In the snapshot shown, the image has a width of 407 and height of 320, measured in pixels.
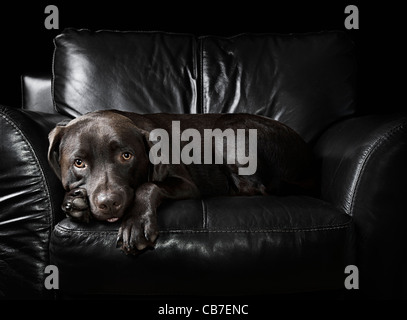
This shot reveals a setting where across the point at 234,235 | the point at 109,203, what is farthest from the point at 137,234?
the point at 234,235

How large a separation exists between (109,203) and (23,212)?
48 cm

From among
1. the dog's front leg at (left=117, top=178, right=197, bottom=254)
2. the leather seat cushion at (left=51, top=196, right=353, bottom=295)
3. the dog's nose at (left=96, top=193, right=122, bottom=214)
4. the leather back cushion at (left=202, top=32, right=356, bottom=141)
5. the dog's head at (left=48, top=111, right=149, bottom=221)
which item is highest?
the leather back cushion at (left=202, top=32, right=356, bottom=141)

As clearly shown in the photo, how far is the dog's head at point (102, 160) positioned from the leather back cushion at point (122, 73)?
0.76 m

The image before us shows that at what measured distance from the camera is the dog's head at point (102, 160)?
6.86 feet

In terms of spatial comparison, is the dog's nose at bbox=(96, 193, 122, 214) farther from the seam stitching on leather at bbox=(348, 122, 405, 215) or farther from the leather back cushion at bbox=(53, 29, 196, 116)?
the leather back cushion at bbox=(53, 29, 196, 116)

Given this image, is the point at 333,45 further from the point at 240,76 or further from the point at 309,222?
the point at 309,222

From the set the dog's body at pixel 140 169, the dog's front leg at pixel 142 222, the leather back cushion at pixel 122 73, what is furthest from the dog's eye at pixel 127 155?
the leather back cushion at pixel 122 73

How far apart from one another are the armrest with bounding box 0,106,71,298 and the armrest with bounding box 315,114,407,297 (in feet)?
4.23

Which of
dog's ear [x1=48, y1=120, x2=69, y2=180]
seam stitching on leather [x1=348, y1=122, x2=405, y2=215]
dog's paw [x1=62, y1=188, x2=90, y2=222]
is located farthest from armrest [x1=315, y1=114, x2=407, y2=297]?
dog's ear [x1=48, y1=120, x2=69, y2=180]

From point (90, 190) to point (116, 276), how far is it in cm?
37

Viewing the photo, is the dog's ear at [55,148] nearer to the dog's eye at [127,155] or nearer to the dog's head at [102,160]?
the dog's head at [102,160]

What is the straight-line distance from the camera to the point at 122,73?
3232 mm

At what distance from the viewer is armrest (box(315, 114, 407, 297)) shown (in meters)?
2.24

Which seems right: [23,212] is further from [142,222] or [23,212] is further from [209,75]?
[209,75]
